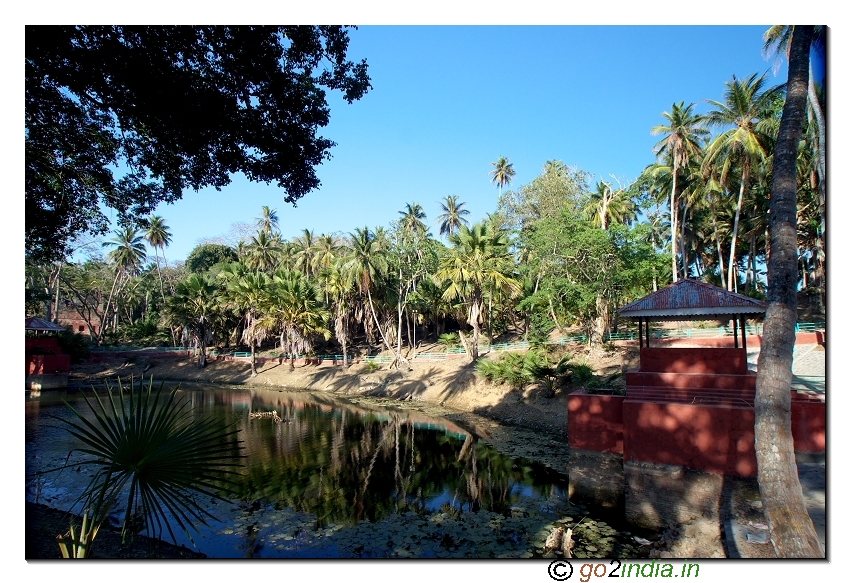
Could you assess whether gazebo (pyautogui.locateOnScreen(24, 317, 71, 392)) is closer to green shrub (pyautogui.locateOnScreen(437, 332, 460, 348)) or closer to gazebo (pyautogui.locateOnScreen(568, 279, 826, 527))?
green shrub (pyautogui.locateOnScreen(437, 332, 460, 348))

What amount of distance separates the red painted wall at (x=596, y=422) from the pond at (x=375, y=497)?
45.9 inches

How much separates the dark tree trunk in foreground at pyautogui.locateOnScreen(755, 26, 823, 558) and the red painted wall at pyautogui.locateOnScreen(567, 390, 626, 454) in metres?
6.07

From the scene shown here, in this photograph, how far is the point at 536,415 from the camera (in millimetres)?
18375

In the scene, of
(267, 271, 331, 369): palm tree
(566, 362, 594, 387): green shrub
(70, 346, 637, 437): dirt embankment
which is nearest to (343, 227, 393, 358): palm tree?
(267, 271, 331, 369): palm tree

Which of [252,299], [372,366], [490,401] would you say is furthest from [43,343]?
[490,401]

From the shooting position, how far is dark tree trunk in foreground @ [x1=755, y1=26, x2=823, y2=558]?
5.12 m

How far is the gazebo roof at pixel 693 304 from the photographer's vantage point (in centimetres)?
1204

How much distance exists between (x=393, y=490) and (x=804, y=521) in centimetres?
779

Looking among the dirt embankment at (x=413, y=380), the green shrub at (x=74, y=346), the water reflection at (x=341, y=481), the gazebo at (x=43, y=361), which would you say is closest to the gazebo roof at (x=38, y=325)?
the gazebo at (x=43, y=361)

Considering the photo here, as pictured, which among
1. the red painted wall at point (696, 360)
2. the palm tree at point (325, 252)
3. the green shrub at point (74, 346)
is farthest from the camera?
the palm tree at point (325, 252)

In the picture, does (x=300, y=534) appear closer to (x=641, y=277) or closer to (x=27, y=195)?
(x=27, y=195)

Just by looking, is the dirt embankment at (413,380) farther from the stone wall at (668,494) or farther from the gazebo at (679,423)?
the stone wall at (668,494)

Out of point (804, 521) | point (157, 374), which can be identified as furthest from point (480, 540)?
point (157, 374)

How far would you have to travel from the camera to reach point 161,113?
26.0 feet
